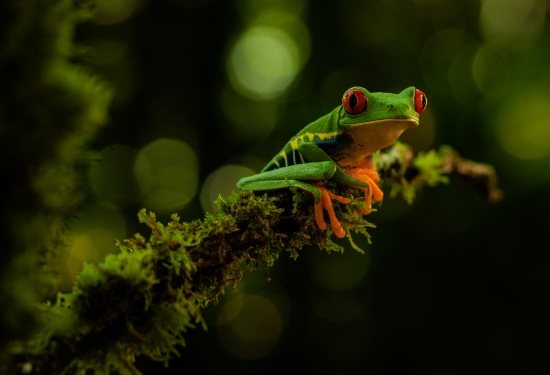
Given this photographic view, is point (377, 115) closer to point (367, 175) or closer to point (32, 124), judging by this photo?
point (367, 175)

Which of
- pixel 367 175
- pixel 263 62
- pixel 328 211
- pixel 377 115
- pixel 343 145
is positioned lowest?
pixel 328 211

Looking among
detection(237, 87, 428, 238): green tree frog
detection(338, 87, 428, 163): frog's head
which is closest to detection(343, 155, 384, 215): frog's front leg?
detection(237, 87, 428, 238): green tree frog

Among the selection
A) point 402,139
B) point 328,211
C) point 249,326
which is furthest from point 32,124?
point 249,326

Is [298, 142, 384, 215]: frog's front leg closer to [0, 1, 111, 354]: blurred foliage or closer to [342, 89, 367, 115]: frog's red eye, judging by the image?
[342, 89, 367, 115]: frog's red eye

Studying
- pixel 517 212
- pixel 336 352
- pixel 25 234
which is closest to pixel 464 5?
pixel 517 212

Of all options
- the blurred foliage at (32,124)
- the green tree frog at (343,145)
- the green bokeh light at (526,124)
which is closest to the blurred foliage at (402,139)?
the green bokeh light at (526,124)

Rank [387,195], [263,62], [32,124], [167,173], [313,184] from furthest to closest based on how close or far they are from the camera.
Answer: [263,62], [167,173], [387,195], [313,184], [32,124]

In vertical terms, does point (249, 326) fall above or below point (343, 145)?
below

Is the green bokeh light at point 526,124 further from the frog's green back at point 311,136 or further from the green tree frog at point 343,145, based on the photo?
the frog's green back at point 311,136
